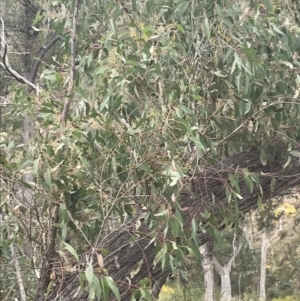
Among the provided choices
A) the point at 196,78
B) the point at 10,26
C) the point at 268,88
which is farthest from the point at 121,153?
the point at 10,26

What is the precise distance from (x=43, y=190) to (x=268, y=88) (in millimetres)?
1206

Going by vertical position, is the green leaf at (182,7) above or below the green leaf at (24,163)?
above

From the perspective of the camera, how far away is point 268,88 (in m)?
2.52

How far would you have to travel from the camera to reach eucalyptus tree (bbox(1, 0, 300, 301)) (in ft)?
6.84

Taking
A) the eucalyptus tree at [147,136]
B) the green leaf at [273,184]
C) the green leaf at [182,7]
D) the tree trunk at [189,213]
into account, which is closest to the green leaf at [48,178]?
the eucalyptus tree at [147,136]

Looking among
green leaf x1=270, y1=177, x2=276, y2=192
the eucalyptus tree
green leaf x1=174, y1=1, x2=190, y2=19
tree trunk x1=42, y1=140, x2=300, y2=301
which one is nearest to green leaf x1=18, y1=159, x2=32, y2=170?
the eucalyptus tree

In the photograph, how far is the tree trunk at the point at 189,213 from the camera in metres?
Result: 2.51

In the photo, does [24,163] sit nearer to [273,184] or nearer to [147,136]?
[147,136]

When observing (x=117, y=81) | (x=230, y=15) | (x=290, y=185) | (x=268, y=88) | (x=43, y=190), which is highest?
(x=230, y=15)

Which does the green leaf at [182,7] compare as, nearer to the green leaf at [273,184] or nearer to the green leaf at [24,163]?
the green leaf at [24,163]

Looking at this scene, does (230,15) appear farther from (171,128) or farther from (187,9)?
(171,128)

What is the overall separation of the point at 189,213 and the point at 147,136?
60cm

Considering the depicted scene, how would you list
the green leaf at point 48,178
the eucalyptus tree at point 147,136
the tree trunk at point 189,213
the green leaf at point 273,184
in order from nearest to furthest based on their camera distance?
the green leaf at point 48,178
the eucalyptus tree at point 147,136
the tree trunk at point 189,213
the green leaf at point 273,184

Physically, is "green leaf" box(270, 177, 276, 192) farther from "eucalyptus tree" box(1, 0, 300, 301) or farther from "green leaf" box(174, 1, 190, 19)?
"green leaf" box(174, 1, 190, 19)
